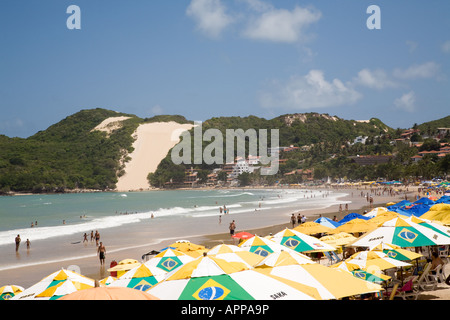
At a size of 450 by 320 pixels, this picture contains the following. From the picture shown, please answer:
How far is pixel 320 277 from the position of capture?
5.77 meters

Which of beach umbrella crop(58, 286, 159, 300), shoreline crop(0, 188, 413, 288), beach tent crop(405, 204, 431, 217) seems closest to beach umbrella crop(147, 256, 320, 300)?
beach umbrella crop(58, 286, 159, 300)

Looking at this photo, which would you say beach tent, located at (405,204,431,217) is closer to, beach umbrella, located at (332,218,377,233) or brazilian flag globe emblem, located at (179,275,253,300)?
beach umbrella, located at (332,218,377,233)

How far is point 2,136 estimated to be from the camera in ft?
606

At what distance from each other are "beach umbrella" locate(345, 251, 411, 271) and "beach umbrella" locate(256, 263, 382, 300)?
249 cm

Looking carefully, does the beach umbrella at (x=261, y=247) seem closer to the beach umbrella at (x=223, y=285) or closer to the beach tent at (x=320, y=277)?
the beach tent at (x=320, y=277)

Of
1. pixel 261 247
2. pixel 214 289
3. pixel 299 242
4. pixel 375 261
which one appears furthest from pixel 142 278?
pixel 299 242

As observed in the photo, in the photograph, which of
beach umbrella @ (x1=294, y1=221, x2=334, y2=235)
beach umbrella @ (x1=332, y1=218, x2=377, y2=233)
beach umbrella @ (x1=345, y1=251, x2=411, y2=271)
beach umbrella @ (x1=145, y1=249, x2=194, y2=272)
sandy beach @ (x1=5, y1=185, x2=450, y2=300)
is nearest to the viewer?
beach umbrella @ (x1=345, y1=251, x2=411, y2=271)

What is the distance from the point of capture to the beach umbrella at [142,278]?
8.27 meters

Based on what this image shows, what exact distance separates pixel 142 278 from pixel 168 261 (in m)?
1.44

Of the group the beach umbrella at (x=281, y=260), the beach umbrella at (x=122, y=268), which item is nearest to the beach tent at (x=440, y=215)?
the beach umbrella at (x=122, y=268)

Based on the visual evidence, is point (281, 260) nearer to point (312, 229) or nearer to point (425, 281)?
point (425, 281)

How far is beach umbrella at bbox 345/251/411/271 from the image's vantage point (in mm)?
8219

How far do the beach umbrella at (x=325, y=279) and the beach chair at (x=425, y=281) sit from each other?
360 cm

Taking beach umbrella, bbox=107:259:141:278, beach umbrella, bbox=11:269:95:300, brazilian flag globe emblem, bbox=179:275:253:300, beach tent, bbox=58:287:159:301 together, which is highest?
beach tent, bbox=58:287:159:301
